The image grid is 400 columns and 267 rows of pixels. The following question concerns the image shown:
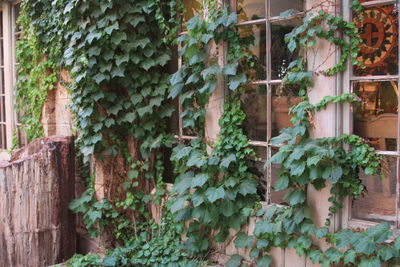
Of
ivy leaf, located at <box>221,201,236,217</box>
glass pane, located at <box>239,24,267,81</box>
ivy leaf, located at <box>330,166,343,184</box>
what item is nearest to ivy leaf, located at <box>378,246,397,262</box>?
ivy leaf, located at <box>330,166,343,184</box>

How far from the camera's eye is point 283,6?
3.66 m

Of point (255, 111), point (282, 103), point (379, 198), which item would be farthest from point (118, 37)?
point (379, 198)

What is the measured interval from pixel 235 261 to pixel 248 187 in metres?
0.63

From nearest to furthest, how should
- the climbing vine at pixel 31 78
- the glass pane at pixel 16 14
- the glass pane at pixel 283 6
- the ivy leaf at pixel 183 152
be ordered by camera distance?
the glass pane at pixel 283 6, the ivy leaf at pixel 183 152, the climbing vine at pixel 31 78, the glass pane at pixel 16 14

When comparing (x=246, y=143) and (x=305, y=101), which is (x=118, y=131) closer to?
(x=246, y=143)

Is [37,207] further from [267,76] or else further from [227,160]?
[267,76]

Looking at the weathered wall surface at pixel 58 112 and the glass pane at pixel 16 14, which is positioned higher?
A: the glass pane at pixel 16 14

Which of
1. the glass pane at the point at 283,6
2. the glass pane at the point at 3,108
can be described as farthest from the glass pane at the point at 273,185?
the glass pane at the point at 3,108

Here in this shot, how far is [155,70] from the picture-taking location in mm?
4582

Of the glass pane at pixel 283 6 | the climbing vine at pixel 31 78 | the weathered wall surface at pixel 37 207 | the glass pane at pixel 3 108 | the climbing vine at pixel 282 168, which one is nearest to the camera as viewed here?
the climbing vine at pixel 282 168

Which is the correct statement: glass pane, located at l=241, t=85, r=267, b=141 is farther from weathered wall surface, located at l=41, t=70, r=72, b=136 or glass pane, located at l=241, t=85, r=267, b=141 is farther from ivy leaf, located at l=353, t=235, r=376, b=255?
weathered wall surface, located at l=41, t=70, r=72, b=136

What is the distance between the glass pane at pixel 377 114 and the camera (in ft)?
10.5

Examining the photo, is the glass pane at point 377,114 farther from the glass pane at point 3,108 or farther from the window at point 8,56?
the glass pane at point 3,108

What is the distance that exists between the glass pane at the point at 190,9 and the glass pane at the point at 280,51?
2.83 feet
